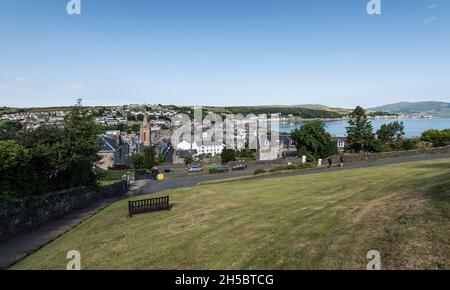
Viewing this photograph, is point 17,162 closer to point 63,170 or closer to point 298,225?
point 63,170

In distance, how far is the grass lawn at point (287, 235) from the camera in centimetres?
812

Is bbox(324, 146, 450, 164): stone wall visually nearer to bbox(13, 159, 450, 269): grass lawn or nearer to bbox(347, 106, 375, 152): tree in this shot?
bbox(347, 106, 375, 152): tree

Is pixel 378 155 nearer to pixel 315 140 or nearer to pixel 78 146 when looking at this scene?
pixel 78 146

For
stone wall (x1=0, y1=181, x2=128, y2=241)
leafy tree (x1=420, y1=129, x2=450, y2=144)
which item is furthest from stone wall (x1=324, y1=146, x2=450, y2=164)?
stone wall (x1=0, y1=181, x2=128, y2=241)

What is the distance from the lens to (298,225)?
11289 mm

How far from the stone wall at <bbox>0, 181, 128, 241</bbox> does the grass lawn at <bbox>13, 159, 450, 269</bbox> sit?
117 inches

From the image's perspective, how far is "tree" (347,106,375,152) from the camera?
63.9 m

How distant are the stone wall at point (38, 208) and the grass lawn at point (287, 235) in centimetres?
298

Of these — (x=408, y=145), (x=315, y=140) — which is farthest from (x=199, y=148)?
(x=408, y=145)

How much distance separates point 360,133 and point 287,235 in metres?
59.0

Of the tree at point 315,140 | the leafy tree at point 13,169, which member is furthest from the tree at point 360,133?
the leafy tree at point 13,169

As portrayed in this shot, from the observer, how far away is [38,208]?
2031 cm
